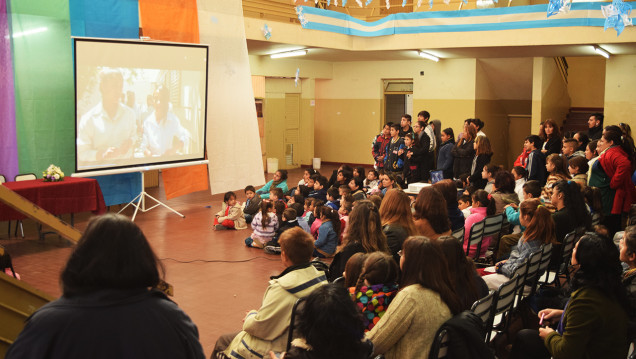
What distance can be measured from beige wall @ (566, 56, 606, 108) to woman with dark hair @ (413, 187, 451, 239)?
47.6 feet

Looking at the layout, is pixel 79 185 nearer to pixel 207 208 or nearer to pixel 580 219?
pixel 207 208

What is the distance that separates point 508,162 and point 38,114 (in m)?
13.1

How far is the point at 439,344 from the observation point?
2918mm

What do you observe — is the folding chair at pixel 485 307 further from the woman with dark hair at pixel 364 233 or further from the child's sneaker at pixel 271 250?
the child's sneaker at pixel 271 250

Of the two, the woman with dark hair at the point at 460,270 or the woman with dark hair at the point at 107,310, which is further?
the woman with dark hair at the point at 460,270

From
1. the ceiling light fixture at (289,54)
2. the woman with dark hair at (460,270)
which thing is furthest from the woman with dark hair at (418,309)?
the ceiling light fixture at (289,54)

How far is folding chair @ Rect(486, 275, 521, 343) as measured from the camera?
12.7 ft

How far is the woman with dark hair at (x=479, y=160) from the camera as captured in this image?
9031 millimetres

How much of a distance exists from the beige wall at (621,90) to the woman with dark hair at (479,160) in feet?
21.3

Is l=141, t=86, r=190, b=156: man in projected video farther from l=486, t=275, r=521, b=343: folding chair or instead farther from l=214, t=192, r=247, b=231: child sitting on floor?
l=486, t=275, r=521, b=343: folding chair

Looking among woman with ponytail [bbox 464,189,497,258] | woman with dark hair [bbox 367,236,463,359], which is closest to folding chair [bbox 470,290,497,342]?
woman with dark hair [bbox 367,236,463,359]

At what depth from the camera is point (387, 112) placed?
18.8m

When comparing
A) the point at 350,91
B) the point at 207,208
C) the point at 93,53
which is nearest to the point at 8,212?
the point at 93,53

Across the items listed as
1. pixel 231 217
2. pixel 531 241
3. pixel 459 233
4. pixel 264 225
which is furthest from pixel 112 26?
pixel 531 241
